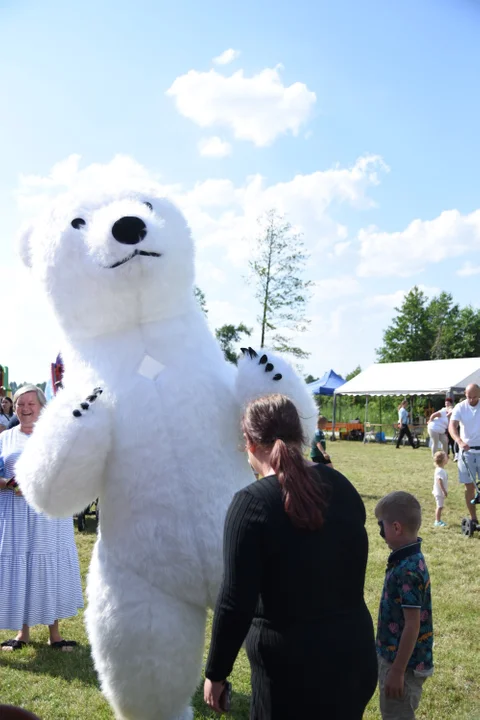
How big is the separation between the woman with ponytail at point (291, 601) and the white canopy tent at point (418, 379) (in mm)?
18291

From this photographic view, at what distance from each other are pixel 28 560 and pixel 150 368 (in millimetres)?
2294

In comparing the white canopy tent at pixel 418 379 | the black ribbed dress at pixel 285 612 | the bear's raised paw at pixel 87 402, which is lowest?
the black ribbed dress at pixel 285 612

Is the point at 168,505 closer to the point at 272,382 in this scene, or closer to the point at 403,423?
the point at 272,382

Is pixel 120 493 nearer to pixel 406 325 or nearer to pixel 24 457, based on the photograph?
pixel 24 457

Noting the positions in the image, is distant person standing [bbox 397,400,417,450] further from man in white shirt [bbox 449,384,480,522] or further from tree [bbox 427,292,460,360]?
tree [bbox 427,292,460,360]

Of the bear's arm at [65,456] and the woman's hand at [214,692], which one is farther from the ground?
the bear's arm at [65,456]

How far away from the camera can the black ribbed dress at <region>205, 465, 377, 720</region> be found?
1.67 m

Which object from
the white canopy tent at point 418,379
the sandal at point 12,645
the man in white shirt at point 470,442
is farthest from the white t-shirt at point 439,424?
the sandal at point 12,645

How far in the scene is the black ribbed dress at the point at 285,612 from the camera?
65.9 inches

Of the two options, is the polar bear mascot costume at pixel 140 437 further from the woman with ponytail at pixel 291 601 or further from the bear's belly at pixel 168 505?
the woman with ponytail at pixel 291 601

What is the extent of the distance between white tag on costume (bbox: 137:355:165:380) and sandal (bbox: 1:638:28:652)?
2.76m

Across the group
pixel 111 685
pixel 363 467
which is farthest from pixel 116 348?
pixel 363 467

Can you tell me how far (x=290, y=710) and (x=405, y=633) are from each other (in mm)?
878

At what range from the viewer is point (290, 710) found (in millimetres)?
1691
